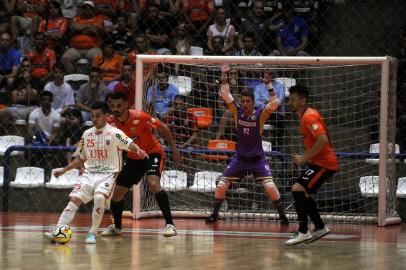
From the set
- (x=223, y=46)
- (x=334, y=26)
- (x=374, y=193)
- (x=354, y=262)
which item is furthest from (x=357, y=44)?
(x=354, y=262)

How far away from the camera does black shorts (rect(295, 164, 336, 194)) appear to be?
33.8ft

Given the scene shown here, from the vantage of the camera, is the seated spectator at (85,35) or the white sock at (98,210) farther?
the seated spectator at (85,35)

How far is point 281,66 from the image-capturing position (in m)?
15.0

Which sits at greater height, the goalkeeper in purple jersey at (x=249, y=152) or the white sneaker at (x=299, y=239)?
the goalkeeper in purple jersey at (x=249, y=152)

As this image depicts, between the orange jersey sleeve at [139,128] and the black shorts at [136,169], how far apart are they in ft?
0.29

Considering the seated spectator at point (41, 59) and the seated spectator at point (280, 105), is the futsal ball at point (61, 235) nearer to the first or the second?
the seated spectator at point (280, 105)

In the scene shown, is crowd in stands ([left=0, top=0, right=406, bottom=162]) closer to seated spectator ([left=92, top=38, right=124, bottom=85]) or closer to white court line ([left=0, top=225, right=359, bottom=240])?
seated spectator ([left=92, top=38, right=124, bottom=85])

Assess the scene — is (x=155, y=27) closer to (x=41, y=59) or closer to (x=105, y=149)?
(x=41, y=59)

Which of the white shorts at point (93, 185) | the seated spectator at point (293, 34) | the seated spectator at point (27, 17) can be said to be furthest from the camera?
the seated spectator at point (27, 17)

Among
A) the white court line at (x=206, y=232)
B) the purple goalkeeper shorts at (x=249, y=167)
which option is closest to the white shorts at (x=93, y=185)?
the white court line at (x=206, y=232)

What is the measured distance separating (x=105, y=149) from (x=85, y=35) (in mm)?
7937

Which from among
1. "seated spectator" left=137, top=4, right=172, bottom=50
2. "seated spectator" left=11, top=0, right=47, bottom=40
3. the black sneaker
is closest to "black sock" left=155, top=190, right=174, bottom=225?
the black sneaker

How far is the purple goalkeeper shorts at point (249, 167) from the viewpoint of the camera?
44.0ft

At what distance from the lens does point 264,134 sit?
1545 centimetres
